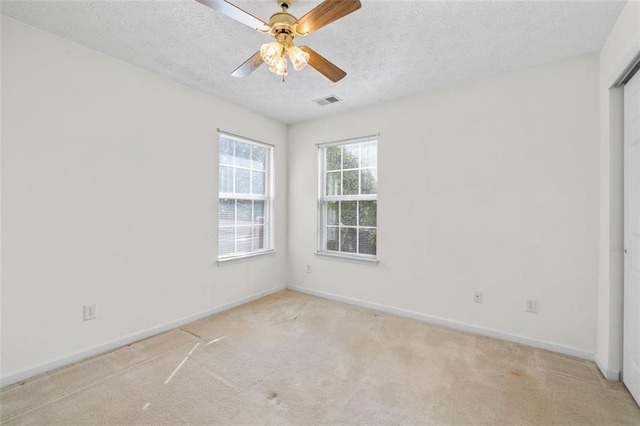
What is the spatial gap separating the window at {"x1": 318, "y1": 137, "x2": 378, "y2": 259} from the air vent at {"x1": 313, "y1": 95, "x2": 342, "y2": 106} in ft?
1.97

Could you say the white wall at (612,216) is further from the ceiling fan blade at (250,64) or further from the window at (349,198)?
the ceiling fan blade at (250,64)

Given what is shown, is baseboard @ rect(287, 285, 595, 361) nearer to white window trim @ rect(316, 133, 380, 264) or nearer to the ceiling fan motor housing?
white window trim @ rect(316, 133, 380, 264)

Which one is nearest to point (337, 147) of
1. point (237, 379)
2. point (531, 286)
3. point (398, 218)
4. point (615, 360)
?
point (398, 218)

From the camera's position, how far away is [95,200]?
2416mm

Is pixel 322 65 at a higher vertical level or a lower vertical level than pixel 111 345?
higher

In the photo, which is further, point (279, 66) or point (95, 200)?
point (95, 200)

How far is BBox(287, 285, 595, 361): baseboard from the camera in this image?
8.05ft

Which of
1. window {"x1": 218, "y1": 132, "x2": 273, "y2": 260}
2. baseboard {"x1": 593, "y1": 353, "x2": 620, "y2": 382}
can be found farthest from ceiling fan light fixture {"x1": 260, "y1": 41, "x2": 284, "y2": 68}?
baseboard {"x1": 593, "y1": 353, "x2": 620, "y2": 382}

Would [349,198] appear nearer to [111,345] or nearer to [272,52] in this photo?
[272,52]

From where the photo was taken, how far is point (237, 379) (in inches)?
82.5

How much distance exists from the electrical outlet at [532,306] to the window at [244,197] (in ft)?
10.1

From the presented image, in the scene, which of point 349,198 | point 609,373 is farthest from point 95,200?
point 609,373

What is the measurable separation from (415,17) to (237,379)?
9.35 ft

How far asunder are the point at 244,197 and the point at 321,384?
8.12ft
